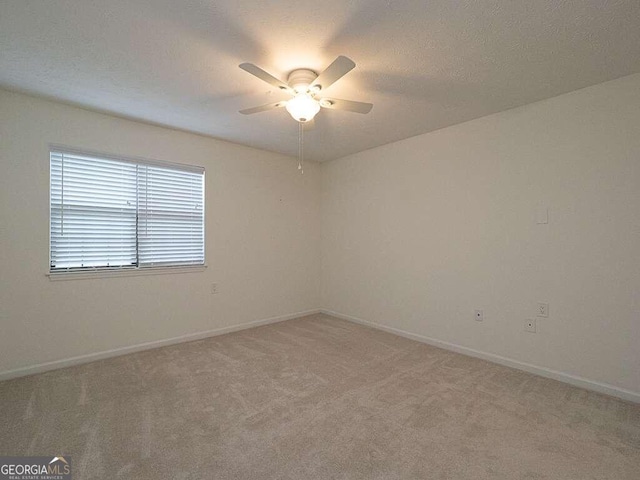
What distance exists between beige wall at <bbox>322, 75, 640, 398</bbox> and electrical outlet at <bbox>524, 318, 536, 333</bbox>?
0.13 ft

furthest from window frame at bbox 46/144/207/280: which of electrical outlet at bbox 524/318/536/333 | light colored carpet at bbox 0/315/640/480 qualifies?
electrical outlet at bbox 524/318/536/333

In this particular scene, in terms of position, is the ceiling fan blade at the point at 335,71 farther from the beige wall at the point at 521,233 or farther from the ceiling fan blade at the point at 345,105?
the beige wall at the point at 521,233

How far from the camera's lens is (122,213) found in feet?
10.5

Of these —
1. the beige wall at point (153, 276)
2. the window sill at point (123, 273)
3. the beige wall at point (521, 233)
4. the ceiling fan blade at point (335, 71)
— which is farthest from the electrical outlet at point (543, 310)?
the window sill at point (123, 273)

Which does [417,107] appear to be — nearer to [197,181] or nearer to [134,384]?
[197,181]

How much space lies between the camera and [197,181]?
3.73 metres

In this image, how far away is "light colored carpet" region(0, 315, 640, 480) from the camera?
5.33 ft

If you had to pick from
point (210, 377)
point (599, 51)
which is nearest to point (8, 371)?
point (210, 377)

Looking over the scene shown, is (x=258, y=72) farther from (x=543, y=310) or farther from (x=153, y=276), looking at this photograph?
(x=543, y=310)

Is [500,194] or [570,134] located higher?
[570,134]

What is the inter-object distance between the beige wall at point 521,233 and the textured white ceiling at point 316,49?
13.5 inches

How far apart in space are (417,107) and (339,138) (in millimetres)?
1115

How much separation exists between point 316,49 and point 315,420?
95.0 inches

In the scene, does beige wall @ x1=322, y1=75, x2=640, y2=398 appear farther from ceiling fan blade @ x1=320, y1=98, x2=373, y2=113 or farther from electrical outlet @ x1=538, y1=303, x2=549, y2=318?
ceiling fan blade @ x1=320, y1=98, x2=373, y2=113
